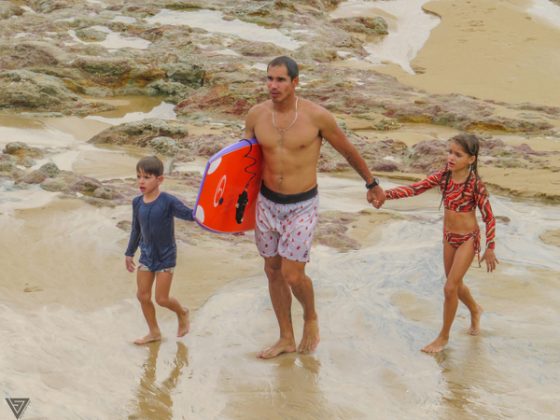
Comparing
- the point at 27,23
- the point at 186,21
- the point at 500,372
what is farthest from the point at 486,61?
the point at 500,372

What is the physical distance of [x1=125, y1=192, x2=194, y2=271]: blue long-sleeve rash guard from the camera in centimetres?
417

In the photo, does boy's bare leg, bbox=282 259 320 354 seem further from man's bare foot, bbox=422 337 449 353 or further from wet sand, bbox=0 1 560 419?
man's bare foot, bbox=422 337 449 353

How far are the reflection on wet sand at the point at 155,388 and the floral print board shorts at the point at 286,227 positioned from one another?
0.80m

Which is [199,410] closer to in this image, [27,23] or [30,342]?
[30,342]

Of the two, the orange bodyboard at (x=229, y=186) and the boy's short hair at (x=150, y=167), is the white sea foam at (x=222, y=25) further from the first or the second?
the boy's short hair at (x=150, y=167)

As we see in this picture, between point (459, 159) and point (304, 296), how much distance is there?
122 cm

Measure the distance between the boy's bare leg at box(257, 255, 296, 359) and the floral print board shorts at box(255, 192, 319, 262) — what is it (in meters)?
0.13

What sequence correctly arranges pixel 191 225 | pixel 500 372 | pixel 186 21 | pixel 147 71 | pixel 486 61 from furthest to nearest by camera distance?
pixel 186 21 → pixel 486 61 → pixel 147 71 → pixel 191 225 → pixel 500 372

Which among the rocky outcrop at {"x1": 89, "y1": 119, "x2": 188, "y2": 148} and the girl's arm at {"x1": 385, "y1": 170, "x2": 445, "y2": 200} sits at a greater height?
the girl's arm at {"x1": 385, "y1": 170, "x2": 445, "y2": 200}

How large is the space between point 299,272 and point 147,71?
10030mm

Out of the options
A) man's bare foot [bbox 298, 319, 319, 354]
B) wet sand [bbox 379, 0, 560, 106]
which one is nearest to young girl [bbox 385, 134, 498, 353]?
man's bare foot [bbox 298, 319, 319, 354]

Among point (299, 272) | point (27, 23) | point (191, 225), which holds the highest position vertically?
point (299, 272)

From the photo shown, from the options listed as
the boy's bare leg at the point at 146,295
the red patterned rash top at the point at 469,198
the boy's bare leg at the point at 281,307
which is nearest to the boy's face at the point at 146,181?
the boy's bare leg at the point at 146,295

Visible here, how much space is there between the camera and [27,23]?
1695cm
